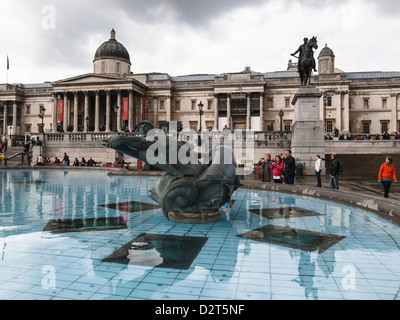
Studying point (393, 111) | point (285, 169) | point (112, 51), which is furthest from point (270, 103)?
point (285, 169)

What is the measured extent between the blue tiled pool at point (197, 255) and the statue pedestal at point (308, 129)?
1203cm

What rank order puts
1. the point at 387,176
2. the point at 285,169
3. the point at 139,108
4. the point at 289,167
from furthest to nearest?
the point at 139,108 → the point at 285,169 → the point at 289,167 → the point at 387,176

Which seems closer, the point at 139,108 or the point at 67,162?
the point at 67,162

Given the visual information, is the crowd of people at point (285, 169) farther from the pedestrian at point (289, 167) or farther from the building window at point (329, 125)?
the building window at point (329, 125)

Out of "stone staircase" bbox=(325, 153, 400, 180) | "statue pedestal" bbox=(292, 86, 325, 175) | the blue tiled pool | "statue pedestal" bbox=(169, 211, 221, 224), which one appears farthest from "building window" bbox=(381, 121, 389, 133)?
"statue pedestal" bbox=(169, 211, 221, 224)

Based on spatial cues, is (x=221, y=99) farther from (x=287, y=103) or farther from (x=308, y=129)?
(x=308, y=129)

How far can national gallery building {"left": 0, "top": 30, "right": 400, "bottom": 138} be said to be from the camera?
53.7m

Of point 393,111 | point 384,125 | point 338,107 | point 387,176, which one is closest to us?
point 387,176

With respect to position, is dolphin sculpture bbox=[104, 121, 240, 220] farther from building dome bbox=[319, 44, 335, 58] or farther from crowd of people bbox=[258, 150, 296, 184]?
building dome bbox=[319, 44, 335, 58]

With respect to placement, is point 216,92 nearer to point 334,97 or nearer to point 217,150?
point 334,97

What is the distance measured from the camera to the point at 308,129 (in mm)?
19328

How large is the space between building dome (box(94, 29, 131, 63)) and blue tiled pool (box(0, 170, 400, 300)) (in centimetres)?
5930

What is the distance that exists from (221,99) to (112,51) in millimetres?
23467

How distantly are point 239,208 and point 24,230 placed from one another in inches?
191
